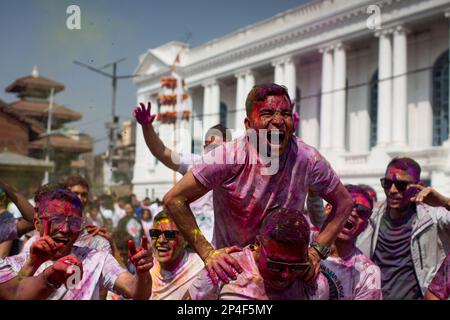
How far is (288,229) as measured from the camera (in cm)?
257

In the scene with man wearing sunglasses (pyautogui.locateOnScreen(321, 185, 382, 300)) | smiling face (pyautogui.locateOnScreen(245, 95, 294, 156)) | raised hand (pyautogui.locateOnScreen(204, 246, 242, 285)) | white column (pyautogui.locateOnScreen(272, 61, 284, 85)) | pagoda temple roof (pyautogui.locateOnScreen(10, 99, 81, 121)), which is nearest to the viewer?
raised hand (pyautogui.locateOnScreen(204, 246, 242, 285))

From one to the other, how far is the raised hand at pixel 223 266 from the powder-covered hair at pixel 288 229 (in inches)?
7.9

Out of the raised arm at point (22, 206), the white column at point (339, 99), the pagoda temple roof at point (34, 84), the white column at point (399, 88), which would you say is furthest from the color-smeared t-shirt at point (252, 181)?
the pagoda temple roof at point (34, 84)

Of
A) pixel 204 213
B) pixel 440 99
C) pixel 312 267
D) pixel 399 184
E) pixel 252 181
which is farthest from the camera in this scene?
pixel 440 99

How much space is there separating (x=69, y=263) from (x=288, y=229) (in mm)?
1062

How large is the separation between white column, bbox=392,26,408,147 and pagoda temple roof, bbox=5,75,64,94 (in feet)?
79.4

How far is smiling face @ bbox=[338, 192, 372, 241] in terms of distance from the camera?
383cm

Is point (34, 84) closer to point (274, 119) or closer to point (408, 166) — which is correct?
point (408, 166)

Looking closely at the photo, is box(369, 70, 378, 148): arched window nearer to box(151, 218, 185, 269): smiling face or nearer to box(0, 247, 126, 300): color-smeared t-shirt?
box(151, 218, 185, 269): smiling face

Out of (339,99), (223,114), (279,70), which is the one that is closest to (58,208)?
(339,99)

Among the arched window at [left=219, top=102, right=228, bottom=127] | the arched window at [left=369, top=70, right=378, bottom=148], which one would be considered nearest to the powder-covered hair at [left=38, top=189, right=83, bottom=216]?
the arched window at [left=369, top=70, right=378, bottom=148]

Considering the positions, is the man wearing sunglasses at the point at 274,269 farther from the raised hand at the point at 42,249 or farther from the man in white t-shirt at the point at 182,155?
the man in white t-shirt at the point at 182,155
